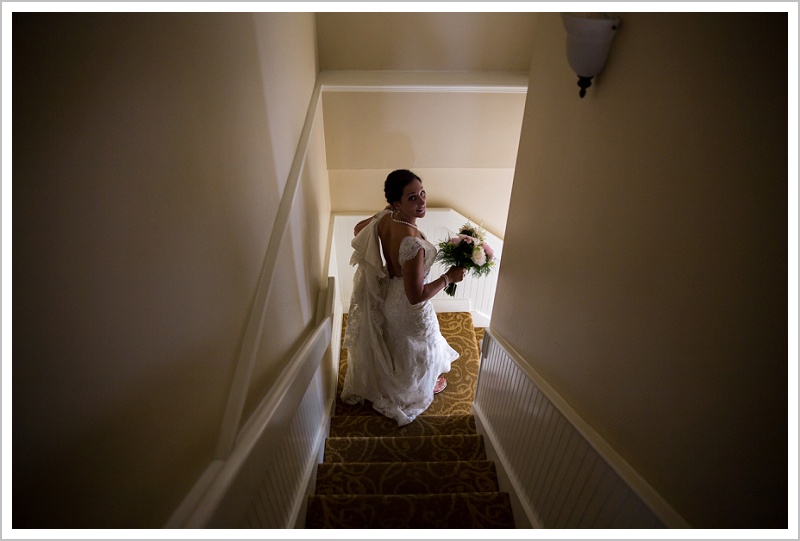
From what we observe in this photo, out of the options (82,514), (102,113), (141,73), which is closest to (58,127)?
(102,113)

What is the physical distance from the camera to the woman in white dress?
113 inches

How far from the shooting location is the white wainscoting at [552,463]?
1.34 metres

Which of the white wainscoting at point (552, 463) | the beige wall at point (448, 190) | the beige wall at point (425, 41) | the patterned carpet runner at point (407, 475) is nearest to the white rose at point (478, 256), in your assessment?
the white wainscoting at point (552, 463)

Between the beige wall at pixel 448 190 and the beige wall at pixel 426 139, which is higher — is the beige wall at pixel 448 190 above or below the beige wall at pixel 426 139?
below

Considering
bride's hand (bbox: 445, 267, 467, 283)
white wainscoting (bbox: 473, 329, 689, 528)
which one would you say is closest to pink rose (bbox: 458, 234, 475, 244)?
bride's hand (bbox: 445, 267, 467, 283)

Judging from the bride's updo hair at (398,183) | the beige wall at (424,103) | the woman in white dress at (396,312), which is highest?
the beige wall at (424,103)

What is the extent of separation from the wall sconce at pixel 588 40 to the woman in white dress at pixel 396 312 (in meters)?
1.47

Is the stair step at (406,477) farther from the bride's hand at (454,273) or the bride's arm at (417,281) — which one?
the bride's hand at (454,273)

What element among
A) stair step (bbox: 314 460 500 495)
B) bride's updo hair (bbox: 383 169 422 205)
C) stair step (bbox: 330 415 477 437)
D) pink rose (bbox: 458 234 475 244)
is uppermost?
bride's updo hair (bbox: 383 169 422 205)

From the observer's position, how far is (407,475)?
2.70 meters

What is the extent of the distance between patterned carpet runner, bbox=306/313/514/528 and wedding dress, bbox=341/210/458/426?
0.59 feet

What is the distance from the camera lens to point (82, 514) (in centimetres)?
79

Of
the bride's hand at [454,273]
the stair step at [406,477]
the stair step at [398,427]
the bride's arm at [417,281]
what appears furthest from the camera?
the stair step at [398,427]

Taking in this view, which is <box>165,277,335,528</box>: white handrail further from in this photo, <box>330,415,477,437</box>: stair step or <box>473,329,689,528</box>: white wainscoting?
<box>330,415,477,437</box>: stair step
